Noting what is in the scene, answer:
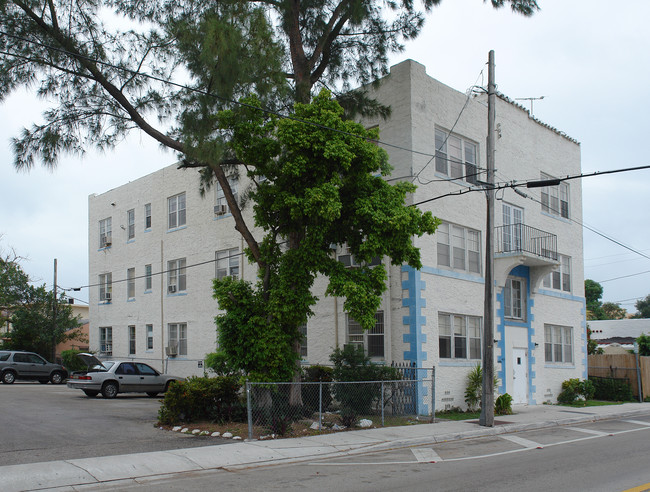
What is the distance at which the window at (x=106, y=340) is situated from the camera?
33.4 metres

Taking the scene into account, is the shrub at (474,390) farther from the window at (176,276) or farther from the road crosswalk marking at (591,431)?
the window at (176,276)

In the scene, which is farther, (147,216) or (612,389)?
(147,216)

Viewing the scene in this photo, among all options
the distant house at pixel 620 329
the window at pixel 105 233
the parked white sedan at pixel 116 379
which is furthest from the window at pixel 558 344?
the distant house at pixel 620 329

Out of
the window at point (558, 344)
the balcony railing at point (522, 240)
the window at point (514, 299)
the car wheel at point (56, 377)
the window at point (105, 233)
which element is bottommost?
the car wheel at point (56, 377)

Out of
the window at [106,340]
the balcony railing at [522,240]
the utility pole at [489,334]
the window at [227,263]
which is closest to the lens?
the utility pole at [489,334]

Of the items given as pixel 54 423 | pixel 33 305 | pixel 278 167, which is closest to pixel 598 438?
pixel 278 167

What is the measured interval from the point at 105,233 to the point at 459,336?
72.8 ft

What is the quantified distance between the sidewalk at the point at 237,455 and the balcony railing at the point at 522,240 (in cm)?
692

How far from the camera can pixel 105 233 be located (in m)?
34.8

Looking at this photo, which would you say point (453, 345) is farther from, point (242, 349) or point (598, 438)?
point (242, 349)

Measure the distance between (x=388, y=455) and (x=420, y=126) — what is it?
36.7ft

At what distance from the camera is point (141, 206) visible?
31.7 m

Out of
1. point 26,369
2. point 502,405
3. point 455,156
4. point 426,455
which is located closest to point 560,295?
point 502,405

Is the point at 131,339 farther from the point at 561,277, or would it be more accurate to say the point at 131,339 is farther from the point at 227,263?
the point at 561,277
